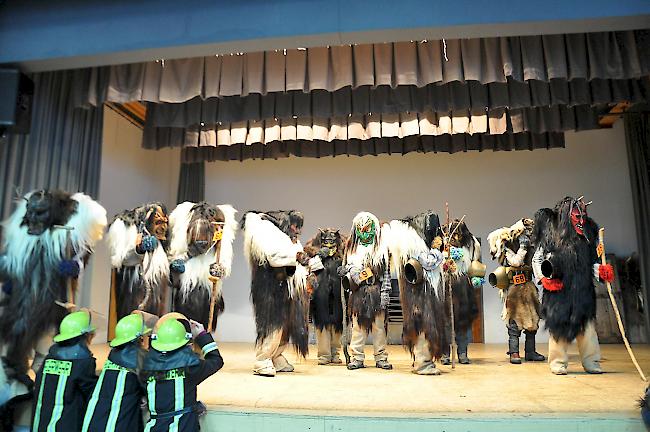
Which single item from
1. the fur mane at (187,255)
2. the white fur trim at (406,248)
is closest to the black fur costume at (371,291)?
the white fur trim at (406,248)

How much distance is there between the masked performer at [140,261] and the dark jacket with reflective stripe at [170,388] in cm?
148

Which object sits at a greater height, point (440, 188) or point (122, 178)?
point (122, 178)

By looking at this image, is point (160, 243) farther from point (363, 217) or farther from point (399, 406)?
point (399, 406)

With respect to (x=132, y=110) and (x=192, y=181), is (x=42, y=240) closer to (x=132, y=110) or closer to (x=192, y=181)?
(x=132, y=110)

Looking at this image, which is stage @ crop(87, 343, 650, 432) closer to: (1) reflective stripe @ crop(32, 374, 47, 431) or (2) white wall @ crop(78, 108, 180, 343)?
(1) reflective stripe @ crop(32, 374, 47, 431)

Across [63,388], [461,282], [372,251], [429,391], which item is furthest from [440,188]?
[63,388]

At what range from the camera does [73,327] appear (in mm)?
2836

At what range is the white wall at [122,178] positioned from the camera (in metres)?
7.50

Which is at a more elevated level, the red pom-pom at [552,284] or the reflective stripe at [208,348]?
the red pom-pom at [552,284]

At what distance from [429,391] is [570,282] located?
169 cm

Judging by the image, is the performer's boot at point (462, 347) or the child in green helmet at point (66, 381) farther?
the performer's boot at point (462, 347)

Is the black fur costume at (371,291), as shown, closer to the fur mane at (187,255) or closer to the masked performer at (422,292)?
the masked performer at (422,292)

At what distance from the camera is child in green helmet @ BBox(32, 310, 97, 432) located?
274 centimetres

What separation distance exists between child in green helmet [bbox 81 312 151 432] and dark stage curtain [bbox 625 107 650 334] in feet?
23.1
